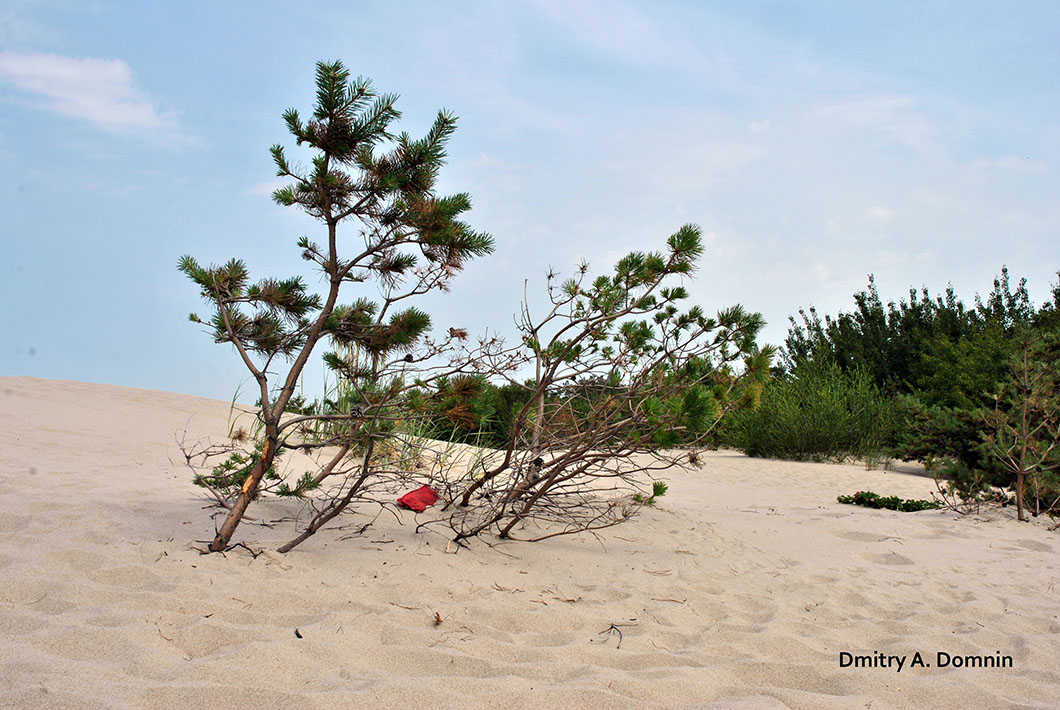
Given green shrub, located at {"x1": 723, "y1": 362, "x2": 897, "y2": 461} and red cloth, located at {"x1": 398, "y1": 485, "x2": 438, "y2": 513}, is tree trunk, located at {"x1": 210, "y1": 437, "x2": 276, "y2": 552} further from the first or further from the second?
green shrub, located at {"x1": 723, "y1": 362, "x2": 897, "y2": 461}

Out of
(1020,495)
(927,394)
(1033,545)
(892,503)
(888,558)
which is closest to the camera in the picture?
(888,558)

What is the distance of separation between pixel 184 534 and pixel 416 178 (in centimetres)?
231

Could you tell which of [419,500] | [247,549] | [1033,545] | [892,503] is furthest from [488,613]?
[892,503]

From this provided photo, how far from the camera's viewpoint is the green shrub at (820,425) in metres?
12.0

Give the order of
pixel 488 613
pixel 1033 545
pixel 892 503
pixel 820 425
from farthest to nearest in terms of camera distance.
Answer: pixel 820 425 < pixel 892 503 < pixel 1033 545 < pixel 488 613

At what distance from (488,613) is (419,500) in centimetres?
180

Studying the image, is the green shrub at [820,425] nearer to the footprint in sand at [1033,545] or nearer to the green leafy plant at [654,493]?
the footprint in sand at [1033,545]

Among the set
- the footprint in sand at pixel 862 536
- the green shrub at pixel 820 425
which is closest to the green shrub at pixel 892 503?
the footprint in sand at pixel 862 536

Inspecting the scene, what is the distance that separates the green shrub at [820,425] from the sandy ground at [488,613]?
6.52 m

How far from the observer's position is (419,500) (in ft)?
15.7

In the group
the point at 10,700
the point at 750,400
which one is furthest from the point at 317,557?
the point at 750,400

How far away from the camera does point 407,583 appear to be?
3396 mm

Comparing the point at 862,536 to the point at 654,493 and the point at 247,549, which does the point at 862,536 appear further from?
the point at 247,549

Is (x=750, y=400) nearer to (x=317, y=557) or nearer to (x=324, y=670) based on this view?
(x=317, y=557)
